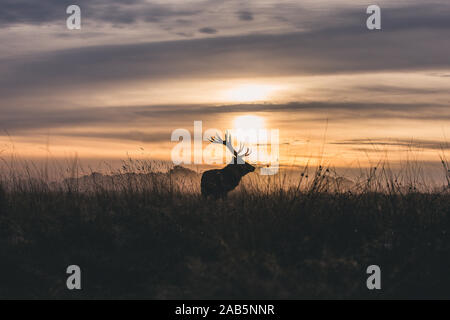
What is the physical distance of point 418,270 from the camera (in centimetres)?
729

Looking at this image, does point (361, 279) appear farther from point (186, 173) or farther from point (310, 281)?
point (186, 173)

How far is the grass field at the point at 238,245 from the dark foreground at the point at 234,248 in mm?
16

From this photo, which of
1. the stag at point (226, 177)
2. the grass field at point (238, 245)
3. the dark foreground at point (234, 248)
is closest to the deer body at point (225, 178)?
the stag at point (226, 177)

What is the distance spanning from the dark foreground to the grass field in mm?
16

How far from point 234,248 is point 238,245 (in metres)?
0.08

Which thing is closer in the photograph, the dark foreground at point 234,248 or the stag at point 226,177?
the dark foreground at point 234,248

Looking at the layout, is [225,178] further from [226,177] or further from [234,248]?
[234,248]

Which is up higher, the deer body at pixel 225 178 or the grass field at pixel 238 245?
the deer body at pixel 225 178

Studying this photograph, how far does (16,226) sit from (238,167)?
560 cm

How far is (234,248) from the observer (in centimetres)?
763

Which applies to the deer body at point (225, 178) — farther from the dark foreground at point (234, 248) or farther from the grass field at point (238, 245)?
the dark foreground at point (234, 248)

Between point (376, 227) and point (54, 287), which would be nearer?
point (54, 287)

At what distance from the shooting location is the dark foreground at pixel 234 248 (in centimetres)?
694
